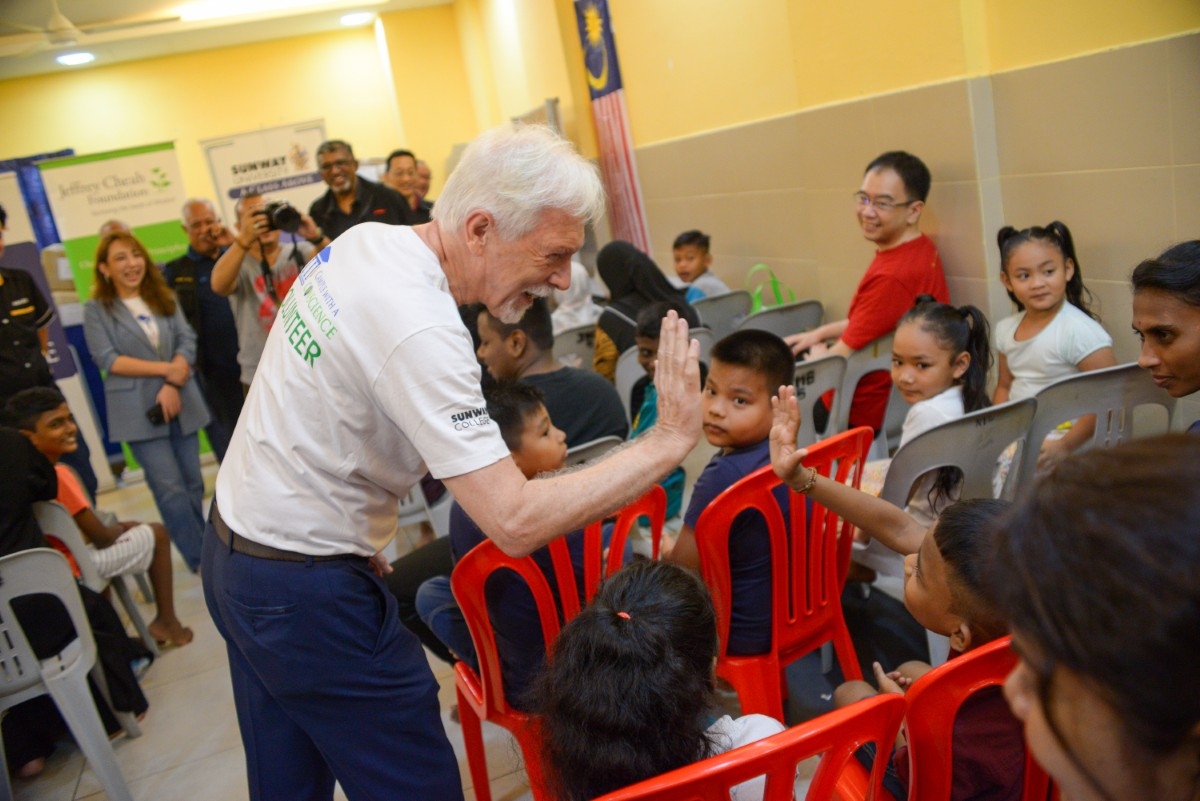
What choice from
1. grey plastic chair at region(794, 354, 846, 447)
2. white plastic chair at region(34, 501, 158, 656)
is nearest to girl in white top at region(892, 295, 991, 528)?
grey plastic chair at region(794, 354, 846, 447)

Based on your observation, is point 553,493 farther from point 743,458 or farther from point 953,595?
point 743,458

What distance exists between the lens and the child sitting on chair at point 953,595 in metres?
1.10

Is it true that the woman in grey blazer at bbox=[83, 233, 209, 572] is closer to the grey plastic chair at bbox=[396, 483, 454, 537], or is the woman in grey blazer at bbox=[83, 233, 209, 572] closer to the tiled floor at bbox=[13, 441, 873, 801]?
the tiled floor at bbox=[13, 441, 873, 801]

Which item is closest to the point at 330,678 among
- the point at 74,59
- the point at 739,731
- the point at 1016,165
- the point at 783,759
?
the point at 739,731

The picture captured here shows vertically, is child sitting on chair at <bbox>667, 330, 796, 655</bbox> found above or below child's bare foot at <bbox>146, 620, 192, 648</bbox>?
above

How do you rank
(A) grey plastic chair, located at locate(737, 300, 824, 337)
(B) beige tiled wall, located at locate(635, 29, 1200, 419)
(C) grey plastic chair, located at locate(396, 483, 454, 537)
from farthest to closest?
(A) grey plastic chair, located at locate(737, 300, 824, 337) < (C) grey plastic chair, located at locate(396, 483, 454, 537) < (B) beige tiled wall, located at locate(635, 29, 1200, 419)

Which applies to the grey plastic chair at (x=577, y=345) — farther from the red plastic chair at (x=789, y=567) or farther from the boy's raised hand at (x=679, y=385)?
the boy's raised hand at (x=679, y=385)

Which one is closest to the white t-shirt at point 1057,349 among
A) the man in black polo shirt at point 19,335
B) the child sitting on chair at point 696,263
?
the child sitting on chair at point 696,263

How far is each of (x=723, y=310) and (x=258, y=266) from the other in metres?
2.10

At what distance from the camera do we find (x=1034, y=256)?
243cm

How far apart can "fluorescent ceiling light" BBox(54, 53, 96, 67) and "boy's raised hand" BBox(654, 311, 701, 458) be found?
31.7 feet

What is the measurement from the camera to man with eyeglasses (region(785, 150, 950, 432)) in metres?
2.99

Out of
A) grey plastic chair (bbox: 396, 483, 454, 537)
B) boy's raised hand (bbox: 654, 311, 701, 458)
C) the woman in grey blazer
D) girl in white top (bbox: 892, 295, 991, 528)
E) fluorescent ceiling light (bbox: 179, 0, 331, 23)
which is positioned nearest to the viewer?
boy's raised hand (bbox: 654, 311, 701, 458)

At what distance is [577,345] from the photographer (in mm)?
4133
